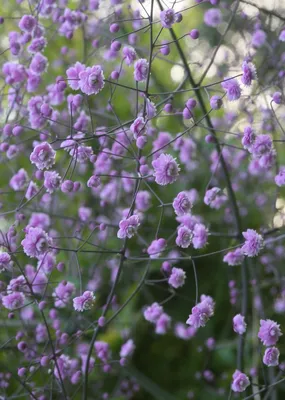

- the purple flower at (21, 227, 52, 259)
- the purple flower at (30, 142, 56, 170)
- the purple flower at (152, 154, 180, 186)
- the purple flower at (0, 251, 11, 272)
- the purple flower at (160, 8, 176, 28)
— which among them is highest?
the purple flower at (160, 8, 176, 28)

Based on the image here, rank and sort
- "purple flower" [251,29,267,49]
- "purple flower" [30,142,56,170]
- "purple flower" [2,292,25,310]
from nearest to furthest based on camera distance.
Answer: "purple flower" [30,142,56,170] < "purple flower" [2,292,25,310] < "purple flower" [251,29,267,49]

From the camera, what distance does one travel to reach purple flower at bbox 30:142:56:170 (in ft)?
2.60

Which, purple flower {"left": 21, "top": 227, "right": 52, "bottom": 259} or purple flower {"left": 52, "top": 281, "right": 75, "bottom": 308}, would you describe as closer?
purple flower {"left": 21, "top": 227, "right": 52, "bottom": 259}

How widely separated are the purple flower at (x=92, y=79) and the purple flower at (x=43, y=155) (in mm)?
103

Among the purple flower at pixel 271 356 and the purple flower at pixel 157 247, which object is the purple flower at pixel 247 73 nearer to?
the purple flower at pixel 157 247

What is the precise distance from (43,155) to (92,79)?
14cm

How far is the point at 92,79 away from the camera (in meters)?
0.79

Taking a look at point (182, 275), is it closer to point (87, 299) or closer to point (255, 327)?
point (87, 299)

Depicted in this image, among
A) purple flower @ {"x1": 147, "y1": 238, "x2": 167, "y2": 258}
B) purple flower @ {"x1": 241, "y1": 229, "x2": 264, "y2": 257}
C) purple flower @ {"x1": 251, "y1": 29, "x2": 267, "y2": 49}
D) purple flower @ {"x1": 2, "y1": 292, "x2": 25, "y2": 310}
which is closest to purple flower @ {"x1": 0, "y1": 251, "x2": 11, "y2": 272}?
purple flower @ {"x1": 2, "y1": 292, "x2": 25, "y2": 310}

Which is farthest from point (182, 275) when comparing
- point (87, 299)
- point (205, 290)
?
point (205, 290)

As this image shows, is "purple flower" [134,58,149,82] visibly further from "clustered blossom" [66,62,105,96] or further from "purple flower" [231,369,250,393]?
"purple flower" [231,369,250,393]

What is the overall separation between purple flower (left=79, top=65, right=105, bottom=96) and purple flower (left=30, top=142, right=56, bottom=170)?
103 mm

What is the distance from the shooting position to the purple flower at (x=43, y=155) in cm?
79

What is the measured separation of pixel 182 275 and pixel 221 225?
714 millimetres
